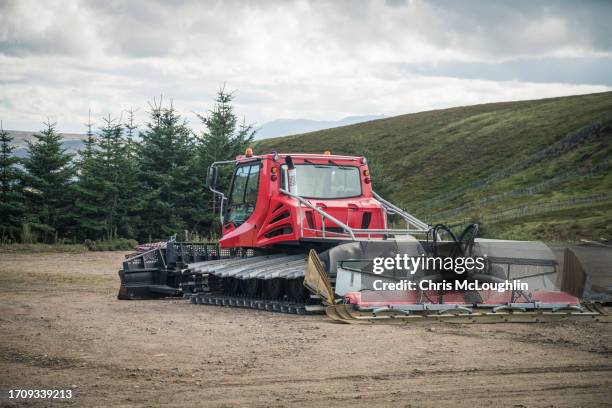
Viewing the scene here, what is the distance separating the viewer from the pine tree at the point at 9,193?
39.5 meters

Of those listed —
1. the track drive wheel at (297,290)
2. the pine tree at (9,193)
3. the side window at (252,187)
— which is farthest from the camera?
the pine tree at (9,193)

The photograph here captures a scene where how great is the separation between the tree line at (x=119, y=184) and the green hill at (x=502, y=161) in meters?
11.6

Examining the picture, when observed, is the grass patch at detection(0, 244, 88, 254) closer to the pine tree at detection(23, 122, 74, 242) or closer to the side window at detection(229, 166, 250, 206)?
the pine tree at detection(23, 122, 74, 242)

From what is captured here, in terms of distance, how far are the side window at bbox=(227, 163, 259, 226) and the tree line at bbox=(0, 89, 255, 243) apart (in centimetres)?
2026

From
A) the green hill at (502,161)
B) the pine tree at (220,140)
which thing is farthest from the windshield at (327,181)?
the green hill at (502,161)

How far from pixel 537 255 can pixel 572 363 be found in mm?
5554

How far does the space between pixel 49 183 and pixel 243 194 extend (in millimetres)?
24201

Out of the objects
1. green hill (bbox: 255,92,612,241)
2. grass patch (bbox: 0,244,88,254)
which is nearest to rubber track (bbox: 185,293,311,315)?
grass patch (bbox: 0,244,88,254)

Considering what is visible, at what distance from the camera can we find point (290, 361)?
10.4 meters

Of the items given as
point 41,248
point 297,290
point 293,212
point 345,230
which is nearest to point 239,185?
point 293,212

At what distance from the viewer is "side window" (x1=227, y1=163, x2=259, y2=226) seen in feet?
61.1

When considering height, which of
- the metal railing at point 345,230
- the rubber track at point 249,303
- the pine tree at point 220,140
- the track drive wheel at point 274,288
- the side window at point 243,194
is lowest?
the rubber track at point 249,303

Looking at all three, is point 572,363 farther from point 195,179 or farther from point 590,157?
point 590,157

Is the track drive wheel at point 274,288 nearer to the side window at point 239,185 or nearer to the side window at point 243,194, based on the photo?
the side window at point 243,194
